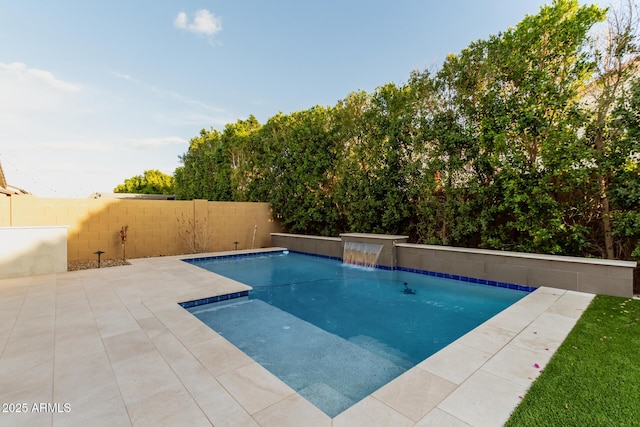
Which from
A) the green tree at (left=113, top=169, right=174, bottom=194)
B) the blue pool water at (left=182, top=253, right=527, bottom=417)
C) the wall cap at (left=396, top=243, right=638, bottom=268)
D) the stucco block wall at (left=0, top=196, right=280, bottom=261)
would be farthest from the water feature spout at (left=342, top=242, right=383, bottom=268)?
the green tree at (left=113, top=169, right=174, bottom=194)

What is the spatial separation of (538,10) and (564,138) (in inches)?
133

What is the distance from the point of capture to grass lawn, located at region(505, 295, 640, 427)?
2.18 meters

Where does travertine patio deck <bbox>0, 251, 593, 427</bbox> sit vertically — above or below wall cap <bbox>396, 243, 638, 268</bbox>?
below

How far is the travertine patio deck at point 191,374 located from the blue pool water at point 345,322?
557 millimetres

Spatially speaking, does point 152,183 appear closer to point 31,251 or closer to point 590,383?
point 31,251

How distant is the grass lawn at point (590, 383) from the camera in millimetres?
2178

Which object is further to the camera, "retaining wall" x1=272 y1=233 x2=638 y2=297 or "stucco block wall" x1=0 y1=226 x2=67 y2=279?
"stucco block wall" x1=0 y1=226 x2=67 y2=279

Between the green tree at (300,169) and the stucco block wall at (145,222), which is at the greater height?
the green tree at (300,169)

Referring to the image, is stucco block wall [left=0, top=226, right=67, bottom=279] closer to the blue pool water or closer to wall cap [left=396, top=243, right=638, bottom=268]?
the blue pool water

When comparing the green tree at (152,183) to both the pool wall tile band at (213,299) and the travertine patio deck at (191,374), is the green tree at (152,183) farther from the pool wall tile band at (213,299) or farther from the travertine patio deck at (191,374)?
the travertine patio deck at (191,374)

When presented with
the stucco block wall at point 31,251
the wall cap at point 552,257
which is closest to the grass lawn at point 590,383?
the wall cap at point 552,257

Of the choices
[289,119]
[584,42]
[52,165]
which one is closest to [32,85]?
[289,119]

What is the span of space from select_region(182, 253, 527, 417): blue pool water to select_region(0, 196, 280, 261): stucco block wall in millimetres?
4567

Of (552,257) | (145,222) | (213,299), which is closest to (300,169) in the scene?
(145,222)
